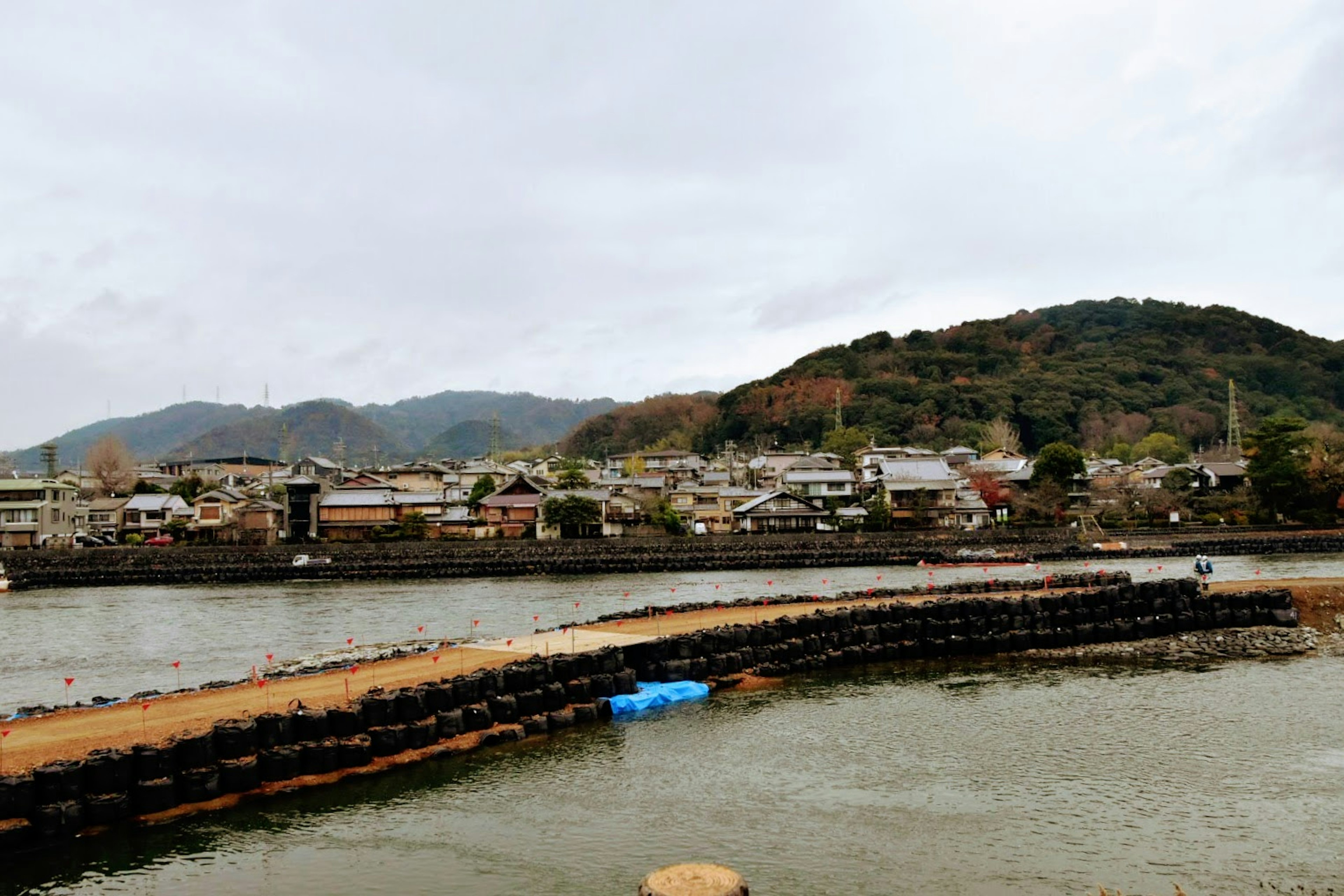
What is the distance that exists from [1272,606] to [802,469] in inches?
1736

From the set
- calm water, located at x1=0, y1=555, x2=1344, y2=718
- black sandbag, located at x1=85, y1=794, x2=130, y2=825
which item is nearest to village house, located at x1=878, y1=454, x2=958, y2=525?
calm water, located at x1=0, y1=555, x2=1344, y2=718

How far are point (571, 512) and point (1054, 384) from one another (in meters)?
66.6

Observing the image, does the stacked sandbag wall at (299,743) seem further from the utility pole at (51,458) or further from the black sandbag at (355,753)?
the utility pole at (51,458)

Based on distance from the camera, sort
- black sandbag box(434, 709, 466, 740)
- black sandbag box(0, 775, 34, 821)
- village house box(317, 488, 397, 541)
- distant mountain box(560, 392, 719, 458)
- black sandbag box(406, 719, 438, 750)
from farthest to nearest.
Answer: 1. distant mountain box(560, 392, 719, 458)
2. village house box(317, 488, 397, 541)
3. black sandbag box(434, 709, 466, 740)
4. black sandbag box(406, 719, 438, 750)
5. black sandbag box(0, 775, 34, 821)

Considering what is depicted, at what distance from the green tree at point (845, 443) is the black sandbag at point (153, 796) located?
72212 millimetres

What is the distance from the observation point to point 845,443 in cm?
8625

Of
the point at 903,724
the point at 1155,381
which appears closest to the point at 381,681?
the point at 903,724

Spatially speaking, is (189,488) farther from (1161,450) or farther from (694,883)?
(1161,450)

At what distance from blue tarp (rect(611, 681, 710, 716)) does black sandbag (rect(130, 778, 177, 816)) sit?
25.1 feet

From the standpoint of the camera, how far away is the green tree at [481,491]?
68.0 m

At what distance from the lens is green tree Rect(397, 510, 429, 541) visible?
6012 centimetres

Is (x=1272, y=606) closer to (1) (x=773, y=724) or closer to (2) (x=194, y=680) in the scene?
(1) (x=773, y=724)

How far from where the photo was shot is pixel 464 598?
3812 cm

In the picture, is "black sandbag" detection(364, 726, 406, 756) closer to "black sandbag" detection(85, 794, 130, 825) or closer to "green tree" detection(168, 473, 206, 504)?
"black sandbag" detection(85, 794, 130, 825)
